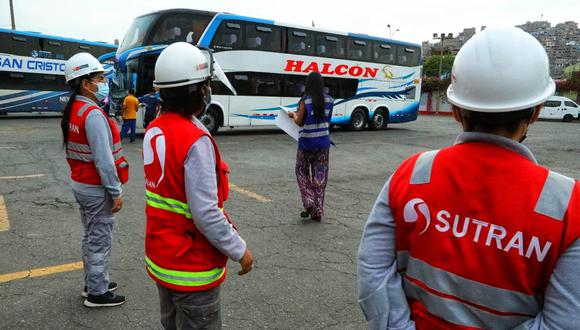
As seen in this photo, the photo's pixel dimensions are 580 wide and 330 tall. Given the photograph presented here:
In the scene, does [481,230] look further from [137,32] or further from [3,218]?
[137,32]

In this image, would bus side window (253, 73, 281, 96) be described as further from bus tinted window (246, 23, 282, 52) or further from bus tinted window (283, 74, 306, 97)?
bus tinted window (246, 23, 282, 52)

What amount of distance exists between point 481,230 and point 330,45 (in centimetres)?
1708

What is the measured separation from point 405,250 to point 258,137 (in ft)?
46.5

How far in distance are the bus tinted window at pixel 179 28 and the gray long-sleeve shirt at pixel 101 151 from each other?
11.5m

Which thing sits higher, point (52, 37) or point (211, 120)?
point (52, 37)

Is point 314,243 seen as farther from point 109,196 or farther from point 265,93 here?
point 265,93

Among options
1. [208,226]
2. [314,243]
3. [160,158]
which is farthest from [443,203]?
[314,243]

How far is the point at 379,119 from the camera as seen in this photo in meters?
19.9

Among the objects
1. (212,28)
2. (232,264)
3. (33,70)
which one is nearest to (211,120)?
(212,28)

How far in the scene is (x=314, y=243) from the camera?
449 centimetres

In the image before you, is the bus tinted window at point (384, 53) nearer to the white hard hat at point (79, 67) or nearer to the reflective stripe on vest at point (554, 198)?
the white hard hat at point (79, 67)

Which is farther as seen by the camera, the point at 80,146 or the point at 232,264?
the point at 232,264

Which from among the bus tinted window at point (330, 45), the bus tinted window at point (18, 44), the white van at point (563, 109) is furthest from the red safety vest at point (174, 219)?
the white van at point (563, 109)

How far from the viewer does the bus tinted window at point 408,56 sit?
19891 millimetres
